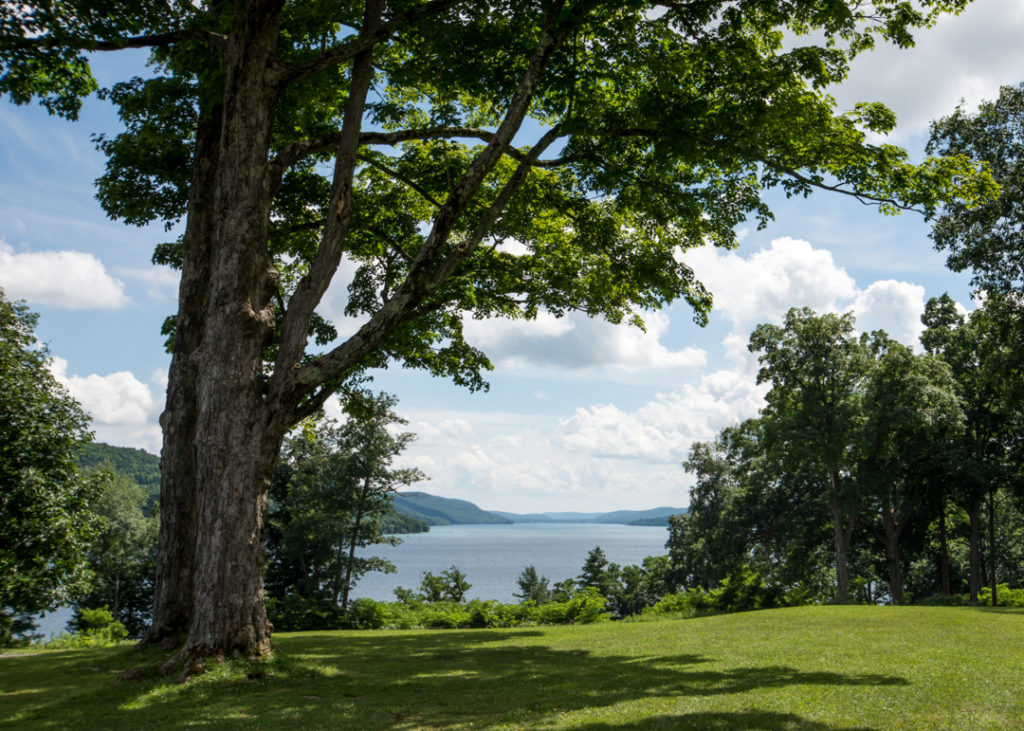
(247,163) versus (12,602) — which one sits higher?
(247,163)

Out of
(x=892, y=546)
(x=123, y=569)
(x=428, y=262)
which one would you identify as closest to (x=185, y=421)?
(x=428, y=262)

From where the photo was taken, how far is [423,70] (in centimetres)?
1192

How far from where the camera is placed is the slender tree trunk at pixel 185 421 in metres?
11.4

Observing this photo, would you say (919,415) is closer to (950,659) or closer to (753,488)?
(753,488)

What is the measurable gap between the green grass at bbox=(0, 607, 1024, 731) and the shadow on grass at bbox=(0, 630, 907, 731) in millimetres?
30

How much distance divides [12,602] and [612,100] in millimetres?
21147

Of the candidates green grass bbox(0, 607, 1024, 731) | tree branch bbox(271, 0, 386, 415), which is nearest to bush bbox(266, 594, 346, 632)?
green grass bbox(0, 607, 1024, 731)

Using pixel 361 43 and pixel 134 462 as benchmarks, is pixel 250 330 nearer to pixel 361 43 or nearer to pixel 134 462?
pixel 361 43

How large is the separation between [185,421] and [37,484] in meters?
9.24

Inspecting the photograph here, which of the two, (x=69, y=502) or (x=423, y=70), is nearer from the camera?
(x=423, y=70)

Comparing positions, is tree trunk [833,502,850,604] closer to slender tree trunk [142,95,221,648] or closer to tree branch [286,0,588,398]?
tree branch [286,0,588,398]

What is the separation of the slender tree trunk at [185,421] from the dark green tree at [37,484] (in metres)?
8.74

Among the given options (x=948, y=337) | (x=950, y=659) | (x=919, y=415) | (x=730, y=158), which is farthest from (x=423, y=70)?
(x=948, y=337)

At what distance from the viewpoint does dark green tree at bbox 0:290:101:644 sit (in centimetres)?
1762
